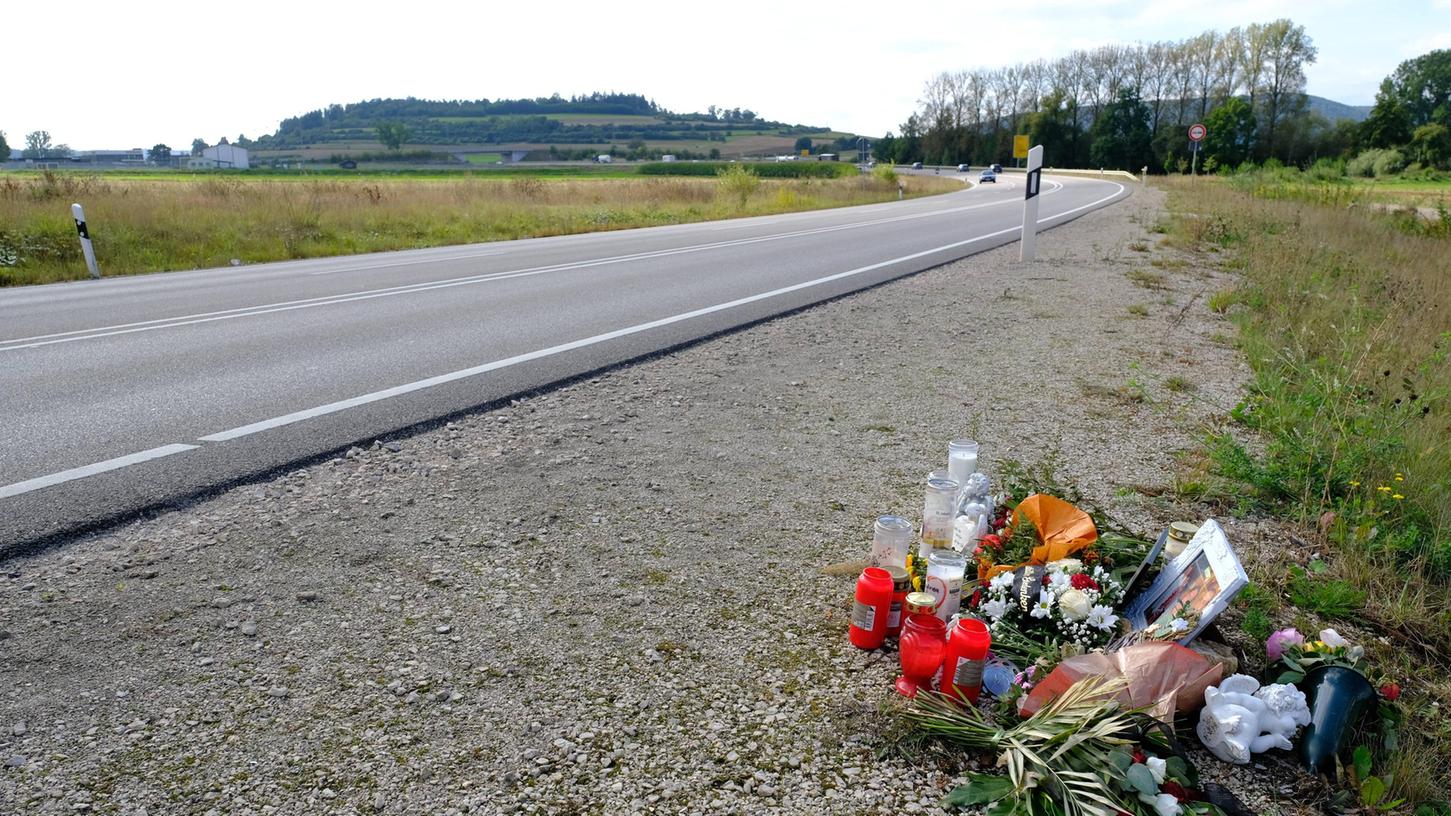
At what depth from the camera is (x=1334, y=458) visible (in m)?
3.89

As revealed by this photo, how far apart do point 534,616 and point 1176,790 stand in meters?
2.05

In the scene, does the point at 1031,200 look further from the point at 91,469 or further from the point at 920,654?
the point at 91,469

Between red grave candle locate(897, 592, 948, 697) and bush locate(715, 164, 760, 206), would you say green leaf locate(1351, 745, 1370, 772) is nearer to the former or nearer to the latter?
red grave candle locate(897, 592, 948, 697)

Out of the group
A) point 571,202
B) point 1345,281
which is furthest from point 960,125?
point 1345,281

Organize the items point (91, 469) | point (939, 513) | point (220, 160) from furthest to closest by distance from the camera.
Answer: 1. point (220, 160)
2. point (91, 469)
3. point (939, 513)

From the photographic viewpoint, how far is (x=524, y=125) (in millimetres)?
145750

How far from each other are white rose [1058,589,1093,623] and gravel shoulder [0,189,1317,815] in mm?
658

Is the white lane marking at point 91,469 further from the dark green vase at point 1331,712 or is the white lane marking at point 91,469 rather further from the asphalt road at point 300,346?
the dark green vase at point 1331,712

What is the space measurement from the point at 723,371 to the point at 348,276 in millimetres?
7812

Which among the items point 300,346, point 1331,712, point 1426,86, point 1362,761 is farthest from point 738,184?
point 1426,86

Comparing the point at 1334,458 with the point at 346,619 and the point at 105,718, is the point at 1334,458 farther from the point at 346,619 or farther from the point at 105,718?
the point at 105,718

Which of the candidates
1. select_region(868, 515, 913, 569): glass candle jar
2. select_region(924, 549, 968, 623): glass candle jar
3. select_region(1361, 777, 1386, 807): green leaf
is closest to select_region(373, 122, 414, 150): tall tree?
select_region(868, 515, 913, 569): glass candle jar

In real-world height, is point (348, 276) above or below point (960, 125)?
below

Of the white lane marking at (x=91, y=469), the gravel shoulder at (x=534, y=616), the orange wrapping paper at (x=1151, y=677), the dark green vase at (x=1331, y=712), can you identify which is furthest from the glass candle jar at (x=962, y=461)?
the white lane marking at (x=91, y=469)
